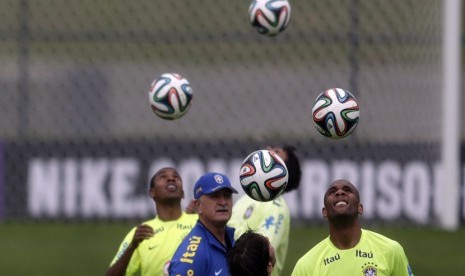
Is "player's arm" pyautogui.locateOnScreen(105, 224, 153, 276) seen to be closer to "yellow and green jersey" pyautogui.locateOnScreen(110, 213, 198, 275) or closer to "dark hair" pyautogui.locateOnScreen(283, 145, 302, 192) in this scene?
"yellow and green jersey" pyautogui.locateOnScreen(110, 213, 198, 275)

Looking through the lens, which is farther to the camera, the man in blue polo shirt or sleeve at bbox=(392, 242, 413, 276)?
sleeve at bbox=(392, 242, 413, 276)

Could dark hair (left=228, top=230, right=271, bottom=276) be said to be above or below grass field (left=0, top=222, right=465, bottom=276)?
above

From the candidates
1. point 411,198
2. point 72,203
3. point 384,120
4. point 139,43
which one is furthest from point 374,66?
point 72,203

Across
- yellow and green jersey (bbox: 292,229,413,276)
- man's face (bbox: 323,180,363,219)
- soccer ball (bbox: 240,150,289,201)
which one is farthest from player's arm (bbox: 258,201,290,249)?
man's face (bbox: 323,180,363,219)

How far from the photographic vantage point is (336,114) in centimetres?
911

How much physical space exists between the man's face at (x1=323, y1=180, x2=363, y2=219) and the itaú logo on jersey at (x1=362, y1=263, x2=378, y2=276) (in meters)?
0.32

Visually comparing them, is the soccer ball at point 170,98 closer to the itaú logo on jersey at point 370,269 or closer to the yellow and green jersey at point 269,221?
the yellow and green jersey at point 269,221

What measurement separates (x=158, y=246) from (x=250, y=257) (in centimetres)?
284

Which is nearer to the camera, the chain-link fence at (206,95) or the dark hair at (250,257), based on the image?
the dark hair at (250,257)

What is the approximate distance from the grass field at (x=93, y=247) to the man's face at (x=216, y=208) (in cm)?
564

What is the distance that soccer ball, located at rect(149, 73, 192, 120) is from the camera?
33.9 ft

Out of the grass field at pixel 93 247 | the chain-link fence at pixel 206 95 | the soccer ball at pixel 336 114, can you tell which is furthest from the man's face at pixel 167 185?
the chain-link fence at pixel 206 95

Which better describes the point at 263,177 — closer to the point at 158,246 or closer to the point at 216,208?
the point at 216,208

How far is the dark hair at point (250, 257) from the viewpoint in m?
7.09
